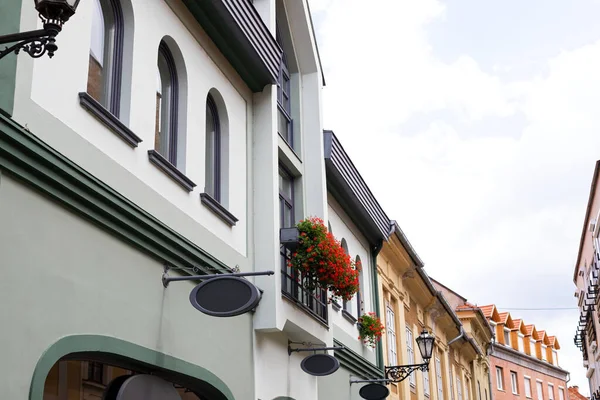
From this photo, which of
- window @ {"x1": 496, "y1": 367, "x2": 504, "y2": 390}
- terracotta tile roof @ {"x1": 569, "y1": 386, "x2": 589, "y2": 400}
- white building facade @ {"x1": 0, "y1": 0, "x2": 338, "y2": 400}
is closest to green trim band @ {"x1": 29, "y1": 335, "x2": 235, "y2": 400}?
white building facade @ {"x1": 0, "y1": 0, "x2": 338, "y2": 400}

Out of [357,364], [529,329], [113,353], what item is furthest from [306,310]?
[529,329]

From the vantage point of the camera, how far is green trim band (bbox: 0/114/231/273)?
6.61m

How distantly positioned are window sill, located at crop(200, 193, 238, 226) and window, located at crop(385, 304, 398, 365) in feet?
33.2

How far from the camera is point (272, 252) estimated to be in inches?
456

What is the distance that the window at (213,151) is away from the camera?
36.1ft

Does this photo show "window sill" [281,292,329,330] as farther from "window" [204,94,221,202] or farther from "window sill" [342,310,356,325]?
"window sill" [342,310,356,325]

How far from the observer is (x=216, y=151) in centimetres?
1130

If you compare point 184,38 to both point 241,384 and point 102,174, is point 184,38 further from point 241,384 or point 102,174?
point 241,384

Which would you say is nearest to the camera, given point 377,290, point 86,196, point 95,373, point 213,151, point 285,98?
point 86,196

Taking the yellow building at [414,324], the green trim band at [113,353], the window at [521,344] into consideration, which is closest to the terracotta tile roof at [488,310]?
the window at [521,344]

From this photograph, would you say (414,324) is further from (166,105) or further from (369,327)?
(166,105)

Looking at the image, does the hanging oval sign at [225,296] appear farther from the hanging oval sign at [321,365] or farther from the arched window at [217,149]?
the hanging oval sign at [321,365]

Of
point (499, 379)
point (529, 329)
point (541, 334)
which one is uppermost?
point (541, 334)

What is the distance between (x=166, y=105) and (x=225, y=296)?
2449mm
